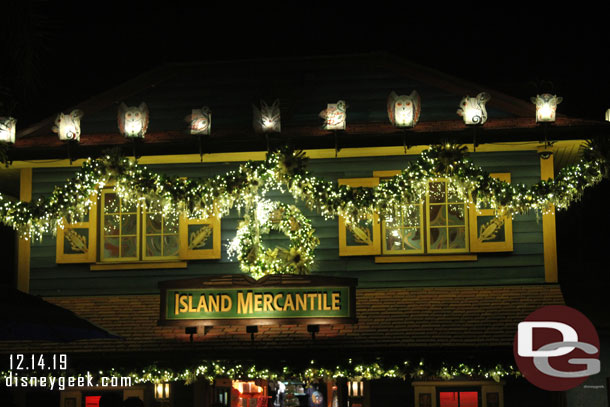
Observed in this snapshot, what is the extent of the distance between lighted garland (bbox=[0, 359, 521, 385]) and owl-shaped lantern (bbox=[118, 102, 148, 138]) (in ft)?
12.6

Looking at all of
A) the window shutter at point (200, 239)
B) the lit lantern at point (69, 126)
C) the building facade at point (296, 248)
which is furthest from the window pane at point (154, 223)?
the lit lantern at point (69, 126)

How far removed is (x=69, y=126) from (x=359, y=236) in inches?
204

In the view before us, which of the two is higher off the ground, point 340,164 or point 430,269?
point 340,164

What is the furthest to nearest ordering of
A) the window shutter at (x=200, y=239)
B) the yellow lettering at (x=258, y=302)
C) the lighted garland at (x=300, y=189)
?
the window shutter at (x=200, y=239) < the yellow lettering at (x=258, y=302) < the lighted garland at (x=300, y=189)

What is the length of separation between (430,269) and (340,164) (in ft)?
7.74

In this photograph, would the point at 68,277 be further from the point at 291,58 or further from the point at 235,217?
the point at 291,58

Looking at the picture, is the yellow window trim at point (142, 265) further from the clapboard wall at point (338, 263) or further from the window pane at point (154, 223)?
the window pane at point (154, 223)

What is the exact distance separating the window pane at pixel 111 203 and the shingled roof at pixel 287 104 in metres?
1.05

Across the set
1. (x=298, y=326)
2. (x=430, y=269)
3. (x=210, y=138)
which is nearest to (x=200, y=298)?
(x=298, y=326)

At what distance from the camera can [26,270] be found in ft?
55.3

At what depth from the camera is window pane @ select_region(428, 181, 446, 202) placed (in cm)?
1633

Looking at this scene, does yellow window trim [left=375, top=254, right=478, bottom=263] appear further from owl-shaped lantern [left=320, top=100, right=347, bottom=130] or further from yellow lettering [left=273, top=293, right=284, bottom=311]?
owl-shaped lantern [left=320, top=100, right=347, bottom=130]

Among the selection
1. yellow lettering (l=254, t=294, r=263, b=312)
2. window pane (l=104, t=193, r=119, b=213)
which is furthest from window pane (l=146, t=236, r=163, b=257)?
yellow lettering (l=254, t=294, r=263, b=312)

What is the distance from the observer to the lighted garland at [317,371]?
14.6 meters
